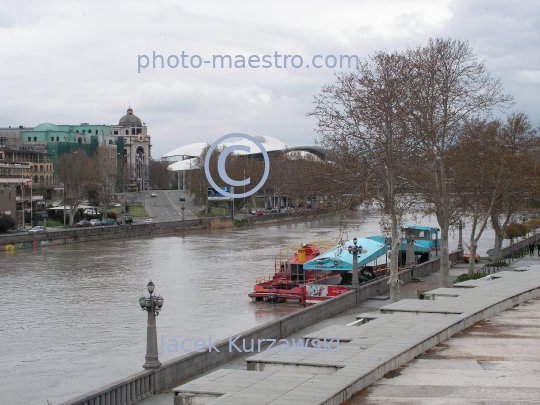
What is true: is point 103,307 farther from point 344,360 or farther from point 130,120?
point 130,120

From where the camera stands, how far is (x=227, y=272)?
39000mm

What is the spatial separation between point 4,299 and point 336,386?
72.4 ft

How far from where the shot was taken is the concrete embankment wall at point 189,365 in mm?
13453

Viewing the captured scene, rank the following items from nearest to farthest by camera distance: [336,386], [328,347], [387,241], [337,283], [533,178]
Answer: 1. [336,386]
2. [328,347]
3. [337,283]
4. [387,241]
5. [533,178]

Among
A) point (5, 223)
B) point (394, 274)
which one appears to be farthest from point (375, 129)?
point (5, 223)

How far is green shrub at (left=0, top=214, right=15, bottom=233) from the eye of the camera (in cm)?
5703

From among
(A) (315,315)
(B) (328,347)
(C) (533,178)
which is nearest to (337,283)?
(A) (315,315)

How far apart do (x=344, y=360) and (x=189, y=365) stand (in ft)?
13.1

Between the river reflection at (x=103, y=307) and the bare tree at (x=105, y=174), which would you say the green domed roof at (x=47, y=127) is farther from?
the river reflection at (x=103, y=307)

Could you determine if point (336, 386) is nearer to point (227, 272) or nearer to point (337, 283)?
point (337, 283)

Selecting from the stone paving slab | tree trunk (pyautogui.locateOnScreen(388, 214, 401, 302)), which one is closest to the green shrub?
tree trunk (pyautogui.locateOnScreen(388, 214, 401, 302))

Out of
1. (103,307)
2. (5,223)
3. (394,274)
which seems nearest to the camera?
(394,274)

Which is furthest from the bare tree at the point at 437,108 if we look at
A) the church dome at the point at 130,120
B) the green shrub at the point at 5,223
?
the church dome at the point at 130,120

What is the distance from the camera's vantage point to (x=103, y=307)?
92.6ft
